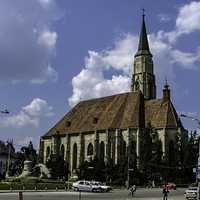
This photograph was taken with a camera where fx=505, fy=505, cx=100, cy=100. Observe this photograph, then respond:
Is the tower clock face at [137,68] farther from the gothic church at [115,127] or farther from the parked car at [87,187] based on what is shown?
the parked car at [87,187]

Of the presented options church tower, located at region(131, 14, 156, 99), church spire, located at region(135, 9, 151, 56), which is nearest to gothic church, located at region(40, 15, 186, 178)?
church tower, located at region(131, 14, 156, 99)

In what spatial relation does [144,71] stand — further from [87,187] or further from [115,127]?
[87,187]

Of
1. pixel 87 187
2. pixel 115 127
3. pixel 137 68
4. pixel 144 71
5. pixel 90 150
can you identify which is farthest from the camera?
pixel 137 68

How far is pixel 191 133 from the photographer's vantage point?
103438 mm

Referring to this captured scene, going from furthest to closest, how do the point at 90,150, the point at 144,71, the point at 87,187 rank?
1. the point at 144,71
2. the point at 90,150
3. the point at 87,187

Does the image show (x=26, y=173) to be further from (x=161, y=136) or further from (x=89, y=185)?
(x=161, y=136)

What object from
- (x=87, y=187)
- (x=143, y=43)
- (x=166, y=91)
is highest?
(x=143, y=43)

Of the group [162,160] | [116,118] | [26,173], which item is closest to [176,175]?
[162,160]

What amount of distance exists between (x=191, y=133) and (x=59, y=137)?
31.2 metres

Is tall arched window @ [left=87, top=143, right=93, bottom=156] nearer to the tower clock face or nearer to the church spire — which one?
the tower clock face

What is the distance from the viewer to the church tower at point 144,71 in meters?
125

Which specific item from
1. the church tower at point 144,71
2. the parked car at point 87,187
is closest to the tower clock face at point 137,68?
the church tower at point 144,71

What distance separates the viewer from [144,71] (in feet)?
415

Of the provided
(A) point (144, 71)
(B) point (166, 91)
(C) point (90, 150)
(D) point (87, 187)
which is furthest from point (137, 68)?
(D) point (87, 187)
